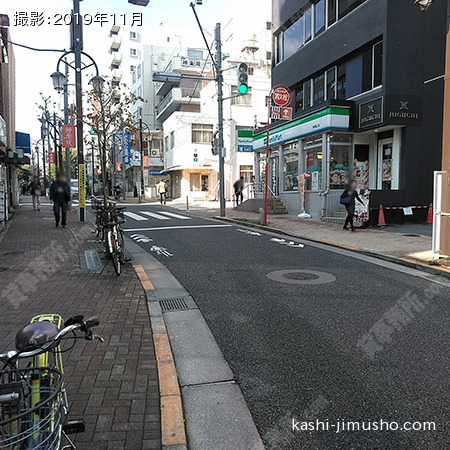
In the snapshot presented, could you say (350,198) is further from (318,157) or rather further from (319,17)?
(319,17)

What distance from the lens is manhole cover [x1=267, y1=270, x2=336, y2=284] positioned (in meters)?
6.95

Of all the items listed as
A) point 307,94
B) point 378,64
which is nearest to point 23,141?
point 307,94

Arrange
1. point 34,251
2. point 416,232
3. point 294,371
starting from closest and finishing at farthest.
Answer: point 294,371 < point 34,251 < point 416,232

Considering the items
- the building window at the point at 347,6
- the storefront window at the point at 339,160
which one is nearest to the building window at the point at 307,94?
the building window at the point at 347,6

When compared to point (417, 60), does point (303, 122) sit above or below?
below

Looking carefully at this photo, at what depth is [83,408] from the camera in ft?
9.91

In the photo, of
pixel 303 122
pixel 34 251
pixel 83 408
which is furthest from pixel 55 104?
pixel 83 408

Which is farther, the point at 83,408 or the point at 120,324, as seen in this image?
the point at 120,324

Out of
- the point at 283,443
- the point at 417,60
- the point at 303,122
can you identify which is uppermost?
the point at 417,60

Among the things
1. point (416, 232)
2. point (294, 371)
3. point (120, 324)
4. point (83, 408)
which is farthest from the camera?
point (416, 232)

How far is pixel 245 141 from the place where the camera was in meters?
31.0

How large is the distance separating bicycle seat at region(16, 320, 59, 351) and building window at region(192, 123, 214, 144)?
124 feet

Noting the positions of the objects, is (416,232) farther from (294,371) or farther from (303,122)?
(294,371)

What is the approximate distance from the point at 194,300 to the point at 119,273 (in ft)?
6.76
